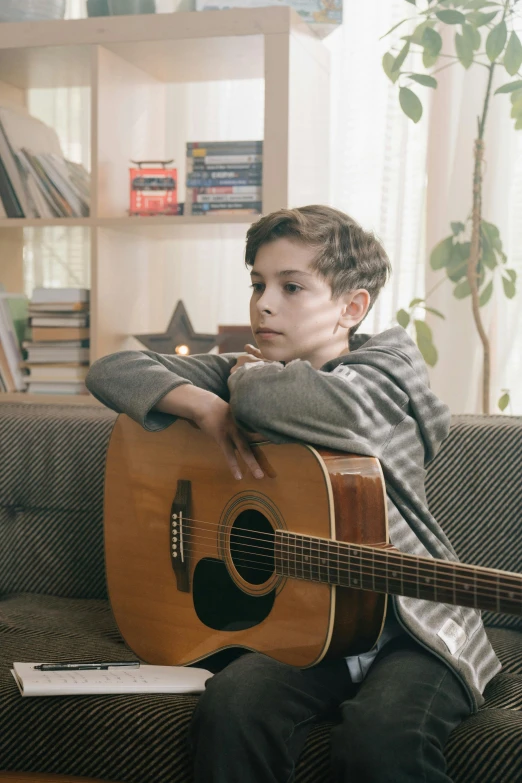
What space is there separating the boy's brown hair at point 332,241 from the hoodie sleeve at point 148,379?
232 mm

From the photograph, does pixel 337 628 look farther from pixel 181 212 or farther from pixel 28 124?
pixel 28 124

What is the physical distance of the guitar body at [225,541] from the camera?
1220 mm

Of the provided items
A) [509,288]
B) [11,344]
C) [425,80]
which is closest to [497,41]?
[425,80]

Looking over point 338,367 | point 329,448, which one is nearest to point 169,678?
point 329,448

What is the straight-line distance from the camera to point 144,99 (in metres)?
2.61

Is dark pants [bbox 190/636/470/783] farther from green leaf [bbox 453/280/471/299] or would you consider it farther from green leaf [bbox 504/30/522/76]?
green leaf [bbox 504/30/522/76]

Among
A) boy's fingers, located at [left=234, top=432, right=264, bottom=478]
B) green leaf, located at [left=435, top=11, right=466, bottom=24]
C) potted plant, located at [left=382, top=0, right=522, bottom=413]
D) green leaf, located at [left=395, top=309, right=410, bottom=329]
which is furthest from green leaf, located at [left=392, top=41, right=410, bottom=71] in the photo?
boy's fingers, located at [left=234, top=432, right=264, bottom=478]

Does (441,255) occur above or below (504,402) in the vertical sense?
above

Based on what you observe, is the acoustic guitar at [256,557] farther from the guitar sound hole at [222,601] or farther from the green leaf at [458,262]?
the green leaf at [458,262]

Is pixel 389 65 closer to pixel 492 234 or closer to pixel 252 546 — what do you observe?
pixel 492 234

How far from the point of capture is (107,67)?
93.7 inches

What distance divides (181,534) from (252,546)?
17 cm

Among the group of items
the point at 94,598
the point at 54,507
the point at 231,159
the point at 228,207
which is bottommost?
the point at 94,598

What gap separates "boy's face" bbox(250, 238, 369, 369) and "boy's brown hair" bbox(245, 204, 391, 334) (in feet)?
0.04
